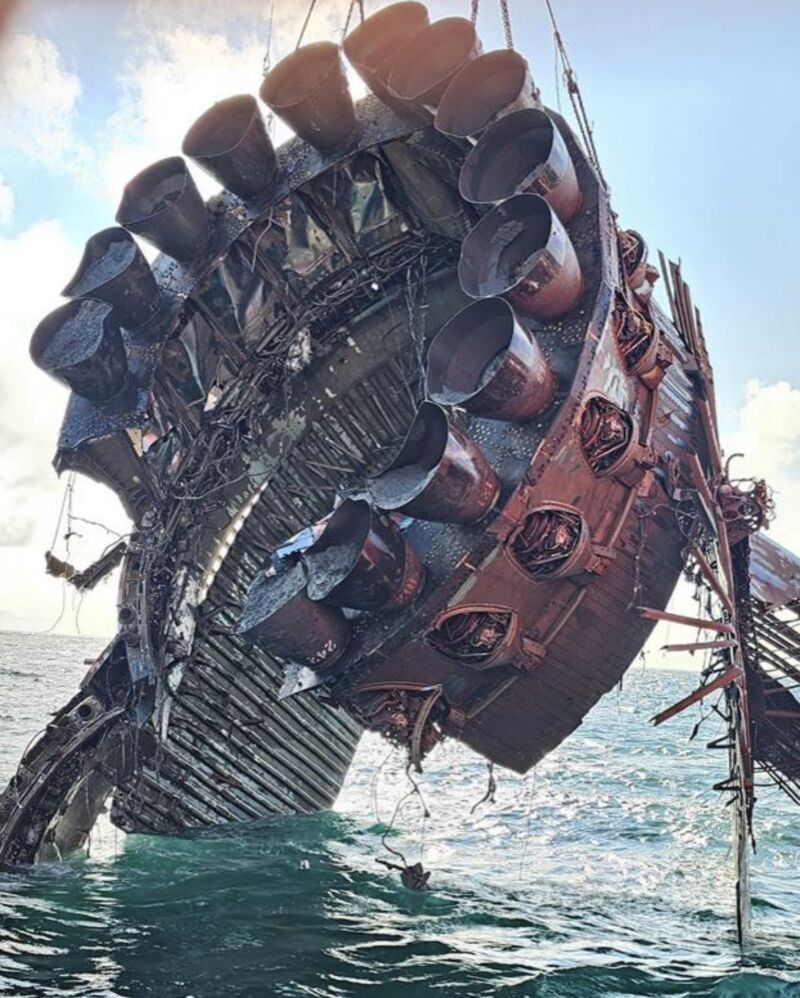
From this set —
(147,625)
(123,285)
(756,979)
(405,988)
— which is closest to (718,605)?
(756,979)

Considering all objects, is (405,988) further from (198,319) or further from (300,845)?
(198,319)

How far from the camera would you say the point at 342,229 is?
39.2ft

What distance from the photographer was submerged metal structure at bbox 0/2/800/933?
9.04 m

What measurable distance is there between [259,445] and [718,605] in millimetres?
6693

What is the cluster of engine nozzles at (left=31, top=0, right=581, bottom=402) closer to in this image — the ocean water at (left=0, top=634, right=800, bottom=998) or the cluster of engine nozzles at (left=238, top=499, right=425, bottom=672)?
the cluster of engine nozzles at (left=238, top=499, right=425, bottom=672)

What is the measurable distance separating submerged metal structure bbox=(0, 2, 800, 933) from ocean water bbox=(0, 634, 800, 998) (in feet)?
3.75

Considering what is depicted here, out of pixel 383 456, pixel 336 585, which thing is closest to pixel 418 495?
pixel 336 585

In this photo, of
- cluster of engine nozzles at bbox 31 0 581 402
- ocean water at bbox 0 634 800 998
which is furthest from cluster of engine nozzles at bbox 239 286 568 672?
ocean water at bbox 0 634 800 998

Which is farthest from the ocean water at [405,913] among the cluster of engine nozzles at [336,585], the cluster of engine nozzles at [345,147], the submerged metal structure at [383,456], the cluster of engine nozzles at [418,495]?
the cluster of engine nozzles at [345,147]

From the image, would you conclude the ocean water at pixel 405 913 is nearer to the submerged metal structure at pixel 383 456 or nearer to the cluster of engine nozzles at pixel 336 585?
the submerged metal structure at pixel 383 456

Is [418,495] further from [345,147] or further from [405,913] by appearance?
[405,913]

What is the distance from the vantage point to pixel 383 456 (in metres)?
13.5

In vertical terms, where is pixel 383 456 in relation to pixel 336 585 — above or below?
above

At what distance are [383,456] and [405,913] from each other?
6.26 metres
